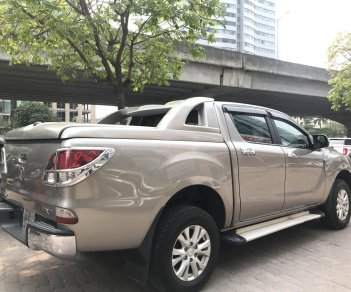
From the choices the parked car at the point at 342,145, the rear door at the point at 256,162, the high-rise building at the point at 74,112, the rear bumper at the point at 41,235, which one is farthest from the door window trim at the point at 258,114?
the high-rise building at the point at 74,112

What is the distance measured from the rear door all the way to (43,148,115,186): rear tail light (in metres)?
1.59

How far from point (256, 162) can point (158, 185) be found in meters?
1.43

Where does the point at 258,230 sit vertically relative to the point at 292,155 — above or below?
below

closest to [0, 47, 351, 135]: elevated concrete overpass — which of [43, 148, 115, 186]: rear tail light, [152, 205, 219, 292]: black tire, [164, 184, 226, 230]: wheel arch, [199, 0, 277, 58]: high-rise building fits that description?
[164, 184, 226, 230]: wheel arch

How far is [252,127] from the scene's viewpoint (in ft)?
A: 15.6

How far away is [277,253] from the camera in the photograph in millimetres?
4957

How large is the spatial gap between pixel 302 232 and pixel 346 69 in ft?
46.2

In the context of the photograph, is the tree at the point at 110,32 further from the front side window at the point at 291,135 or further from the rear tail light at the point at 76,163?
the rear tail light at the point at 76,163

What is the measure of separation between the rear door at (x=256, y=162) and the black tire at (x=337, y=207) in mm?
1462

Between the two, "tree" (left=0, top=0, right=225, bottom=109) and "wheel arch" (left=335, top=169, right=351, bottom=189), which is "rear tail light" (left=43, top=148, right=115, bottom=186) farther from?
"wheel arch" (left=335, top=169, right=351, bottom=189)

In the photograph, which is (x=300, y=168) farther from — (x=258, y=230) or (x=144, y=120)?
(x=144, y=120)

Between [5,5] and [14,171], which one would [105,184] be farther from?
[5,5]

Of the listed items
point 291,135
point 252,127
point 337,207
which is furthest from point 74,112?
point 252,127

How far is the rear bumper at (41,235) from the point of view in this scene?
→ 3.07 m
